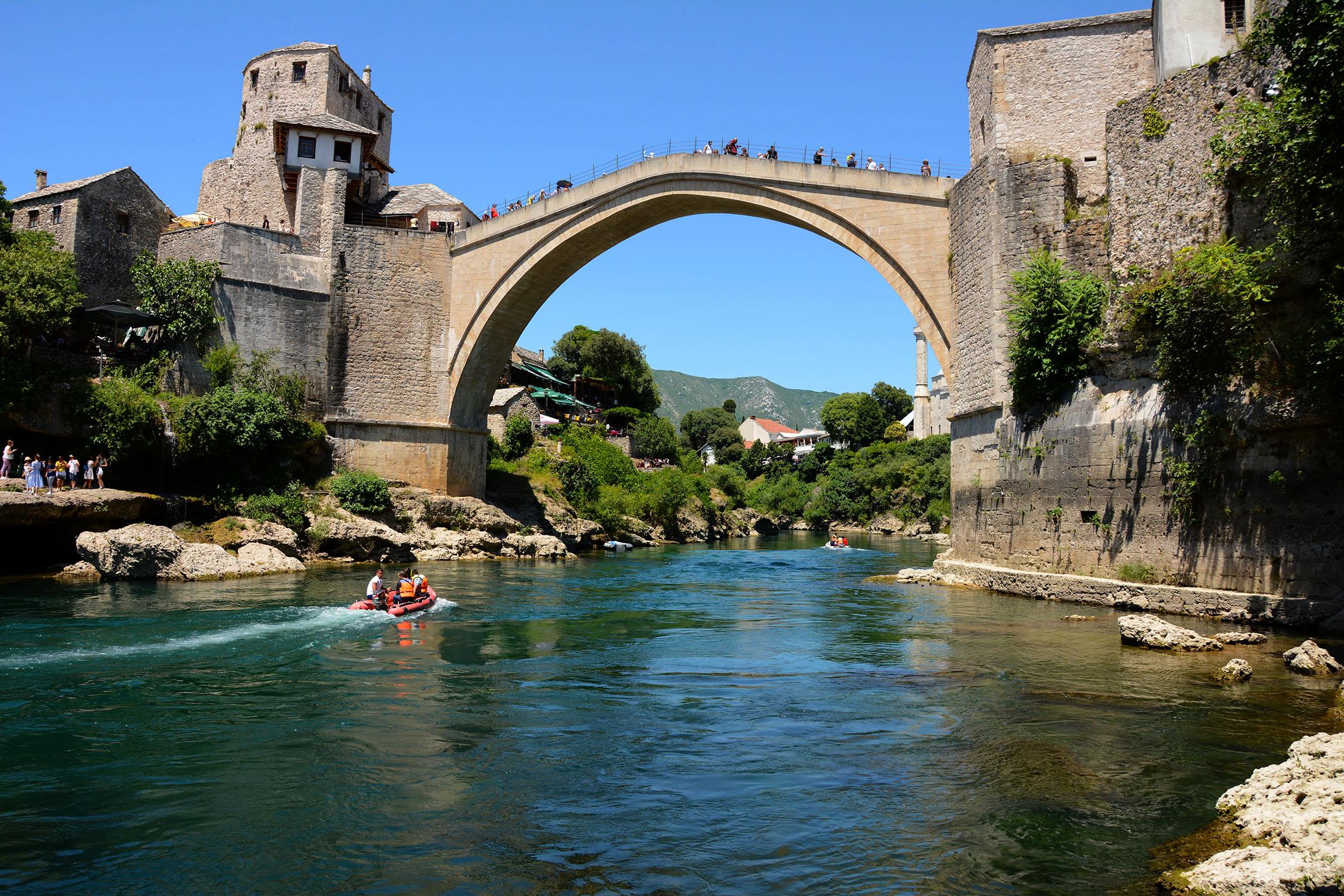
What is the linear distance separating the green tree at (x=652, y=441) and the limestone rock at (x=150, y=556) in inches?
1208

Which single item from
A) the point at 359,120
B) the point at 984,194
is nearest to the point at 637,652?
the point at 984,194

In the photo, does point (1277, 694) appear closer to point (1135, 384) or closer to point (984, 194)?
point (1135, 384)

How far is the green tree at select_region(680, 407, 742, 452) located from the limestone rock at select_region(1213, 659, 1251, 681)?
6451cm

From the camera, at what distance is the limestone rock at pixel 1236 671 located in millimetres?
8398

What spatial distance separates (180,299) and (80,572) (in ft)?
27.1

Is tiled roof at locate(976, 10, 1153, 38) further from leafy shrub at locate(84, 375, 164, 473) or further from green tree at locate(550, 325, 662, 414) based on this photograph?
green tree at locate(550, 325, 662, 414)

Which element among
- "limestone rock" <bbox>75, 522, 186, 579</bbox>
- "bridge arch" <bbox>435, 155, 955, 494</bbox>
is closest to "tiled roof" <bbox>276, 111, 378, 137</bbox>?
Result: "bridge arch" <bbox>435, 155, 955, 494</bbox>

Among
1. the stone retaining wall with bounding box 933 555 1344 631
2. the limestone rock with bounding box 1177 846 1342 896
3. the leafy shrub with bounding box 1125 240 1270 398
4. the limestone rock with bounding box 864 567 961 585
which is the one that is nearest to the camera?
the limestone rock with bounding box 1177 846 1342 896

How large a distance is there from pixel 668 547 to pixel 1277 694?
26.2m

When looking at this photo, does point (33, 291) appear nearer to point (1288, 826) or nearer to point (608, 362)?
point (1288, 826)

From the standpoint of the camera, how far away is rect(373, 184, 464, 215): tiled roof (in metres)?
30.4

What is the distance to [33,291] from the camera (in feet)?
63.9

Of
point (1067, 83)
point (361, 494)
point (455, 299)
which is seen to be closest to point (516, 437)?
point (455, 299)

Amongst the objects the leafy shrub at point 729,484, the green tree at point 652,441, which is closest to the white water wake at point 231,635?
the green tree at point 652,441
